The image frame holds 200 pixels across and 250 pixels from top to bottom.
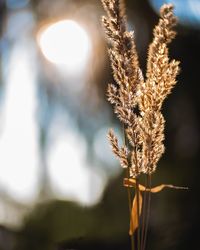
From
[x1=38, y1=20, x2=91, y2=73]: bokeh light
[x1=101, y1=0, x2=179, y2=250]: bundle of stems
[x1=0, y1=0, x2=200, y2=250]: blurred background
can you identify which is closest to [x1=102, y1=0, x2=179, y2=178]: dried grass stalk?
[x1=101, y1=0, x2=179, y2=250]: bundle of stems

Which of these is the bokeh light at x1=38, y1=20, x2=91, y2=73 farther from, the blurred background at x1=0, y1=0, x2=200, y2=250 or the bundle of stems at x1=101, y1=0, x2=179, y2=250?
the bundle of stems at x1=101, y1=0, x2=179, y2=250

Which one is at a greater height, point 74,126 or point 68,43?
point 68,43

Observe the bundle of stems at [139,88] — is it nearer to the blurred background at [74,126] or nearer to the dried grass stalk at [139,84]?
the dried grass stalk at [139,84]

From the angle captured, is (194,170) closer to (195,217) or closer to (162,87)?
(195,217)

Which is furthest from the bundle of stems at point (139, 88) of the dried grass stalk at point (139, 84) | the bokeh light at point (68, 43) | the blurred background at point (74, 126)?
the bokeh light at point (68, 43)

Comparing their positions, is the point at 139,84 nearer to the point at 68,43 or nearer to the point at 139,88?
the point at 139,88

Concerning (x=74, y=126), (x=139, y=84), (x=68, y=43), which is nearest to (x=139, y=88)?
(x=139, y=84)
